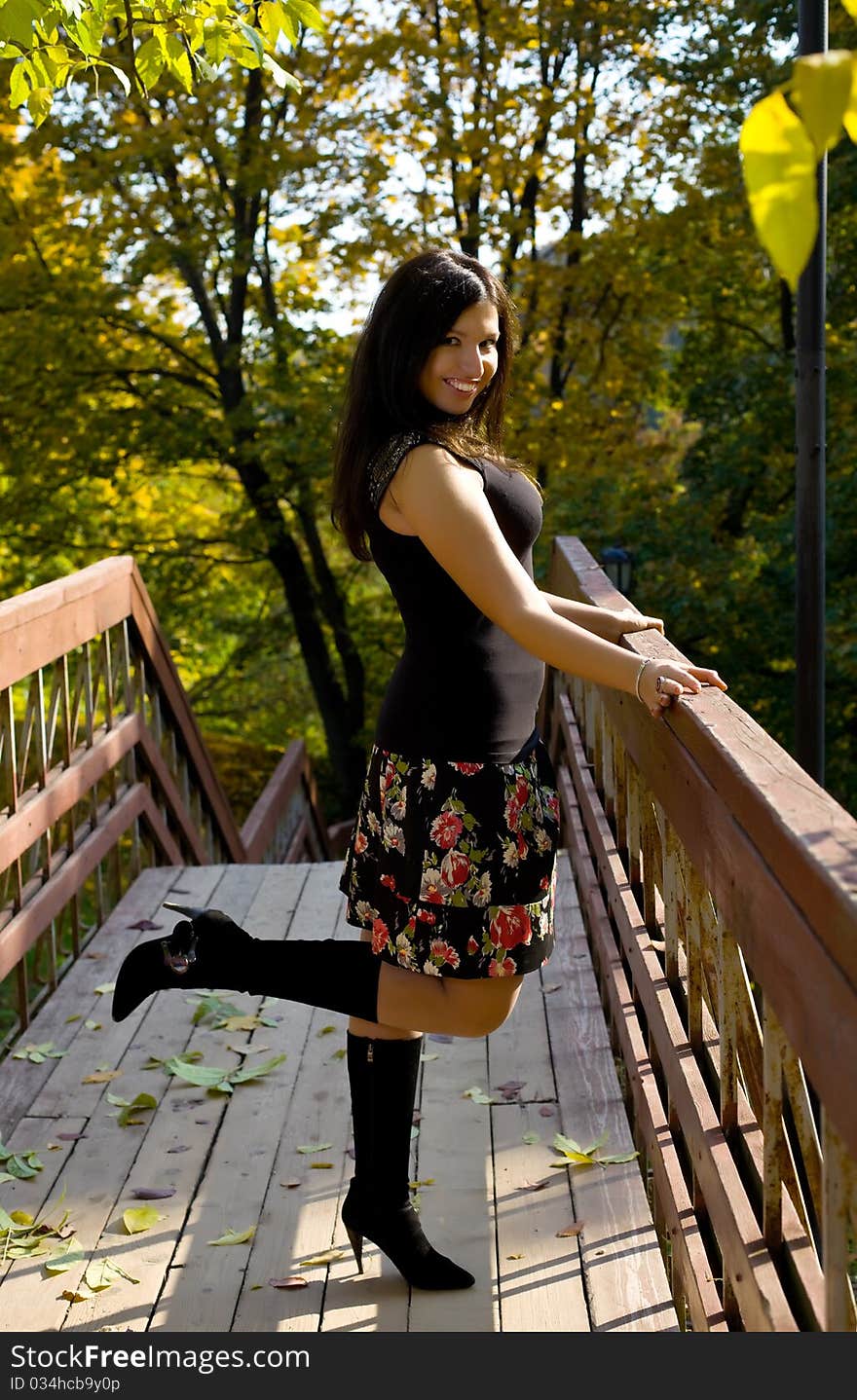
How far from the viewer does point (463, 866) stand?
2361 millimetres

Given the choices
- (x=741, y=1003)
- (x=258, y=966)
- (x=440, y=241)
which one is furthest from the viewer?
(x=440, y=241)

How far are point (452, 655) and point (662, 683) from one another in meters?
0.35

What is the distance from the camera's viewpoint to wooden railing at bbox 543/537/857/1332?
1.42 meters

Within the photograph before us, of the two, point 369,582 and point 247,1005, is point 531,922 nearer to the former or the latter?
point 247,1005

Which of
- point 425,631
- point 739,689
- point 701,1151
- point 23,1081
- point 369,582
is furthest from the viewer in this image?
point 369,582

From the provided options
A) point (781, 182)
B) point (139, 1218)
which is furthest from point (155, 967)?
point (781, 182)

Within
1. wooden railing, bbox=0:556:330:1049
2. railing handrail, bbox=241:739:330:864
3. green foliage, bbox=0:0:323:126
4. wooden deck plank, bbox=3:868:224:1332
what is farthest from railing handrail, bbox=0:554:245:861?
railing handrail, bbox=241:739:330:864

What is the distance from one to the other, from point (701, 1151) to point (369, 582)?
545 inches

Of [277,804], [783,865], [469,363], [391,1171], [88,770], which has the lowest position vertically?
[277,804]

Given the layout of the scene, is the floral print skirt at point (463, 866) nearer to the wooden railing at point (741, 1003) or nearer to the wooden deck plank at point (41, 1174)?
the wooden railing at point (741, 1003)

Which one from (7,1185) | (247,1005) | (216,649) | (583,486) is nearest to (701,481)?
(583,486)

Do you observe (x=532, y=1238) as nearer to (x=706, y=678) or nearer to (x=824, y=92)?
(x=706, y=678)

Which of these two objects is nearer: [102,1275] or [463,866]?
[463,866]

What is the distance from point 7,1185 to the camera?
9.86ft
